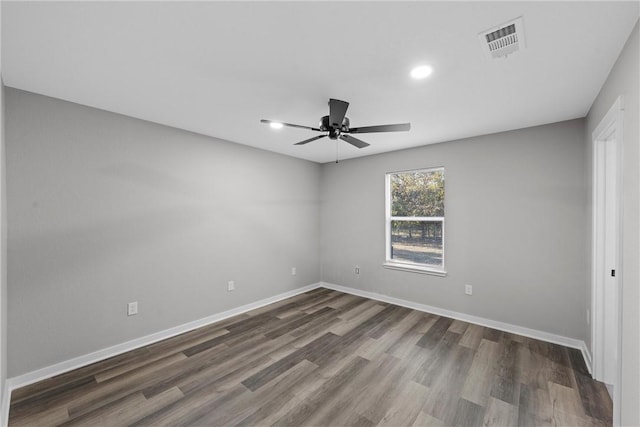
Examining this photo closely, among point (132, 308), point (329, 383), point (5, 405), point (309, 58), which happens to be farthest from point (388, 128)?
point (5, 405)

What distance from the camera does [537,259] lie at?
3139 millimetres

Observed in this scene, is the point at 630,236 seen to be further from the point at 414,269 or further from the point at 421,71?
the point at 414,269

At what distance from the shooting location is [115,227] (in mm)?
2764

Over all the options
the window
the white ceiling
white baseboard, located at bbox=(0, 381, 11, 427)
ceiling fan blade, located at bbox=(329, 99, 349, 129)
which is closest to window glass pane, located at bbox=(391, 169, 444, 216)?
the window

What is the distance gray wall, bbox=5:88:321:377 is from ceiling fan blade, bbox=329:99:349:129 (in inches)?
79.8

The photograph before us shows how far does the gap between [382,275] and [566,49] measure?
3.52 m

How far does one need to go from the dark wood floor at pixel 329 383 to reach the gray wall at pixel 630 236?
680 millimetres

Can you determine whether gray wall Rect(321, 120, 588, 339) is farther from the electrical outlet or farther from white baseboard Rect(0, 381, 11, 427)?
white baseboard Rect(0, 381, 11, 427)

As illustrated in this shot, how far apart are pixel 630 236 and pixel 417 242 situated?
9.13 ft

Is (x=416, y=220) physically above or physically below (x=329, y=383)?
above

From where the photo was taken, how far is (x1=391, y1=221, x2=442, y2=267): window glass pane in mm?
4039

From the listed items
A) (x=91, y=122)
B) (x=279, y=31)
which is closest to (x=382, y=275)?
(x=279, y=31)

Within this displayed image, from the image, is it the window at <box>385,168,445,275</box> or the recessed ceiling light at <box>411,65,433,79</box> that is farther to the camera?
the window at <box>385,168,445,275</box>

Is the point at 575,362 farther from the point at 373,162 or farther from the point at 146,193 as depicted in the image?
the point at 146,193
